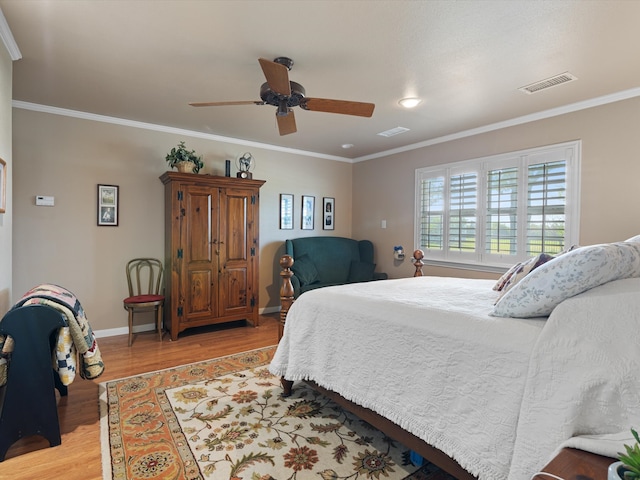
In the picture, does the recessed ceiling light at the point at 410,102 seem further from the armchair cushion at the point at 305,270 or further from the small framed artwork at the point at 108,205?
the small framed artwork at the point at 108,205

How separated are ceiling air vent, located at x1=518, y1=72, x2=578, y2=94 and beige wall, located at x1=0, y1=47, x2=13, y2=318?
3932 mm

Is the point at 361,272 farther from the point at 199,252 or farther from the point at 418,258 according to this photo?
the point at 199,252

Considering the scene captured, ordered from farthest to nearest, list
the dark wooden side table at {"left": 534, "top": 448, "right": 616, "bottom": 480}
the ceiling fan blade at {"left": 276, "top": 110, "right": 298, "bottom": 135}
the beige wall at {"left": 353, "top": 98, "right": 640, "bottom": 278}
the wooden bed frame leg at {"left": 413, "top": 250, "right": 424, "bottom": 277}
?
the wooden bed frame leg at {"left": 413, "top": 250, "right": 424, "bottom": 277} < the beige wall at {"left": 353, "top": 98, "right": 640, "bottom": 278} < the ceiling fan blade at {"left": 276, "top": 110, "right": 298, "bottom": 135} < the dark wooden side table at {"left": 534, "top": 448, "right": 616, "bottom": 480}

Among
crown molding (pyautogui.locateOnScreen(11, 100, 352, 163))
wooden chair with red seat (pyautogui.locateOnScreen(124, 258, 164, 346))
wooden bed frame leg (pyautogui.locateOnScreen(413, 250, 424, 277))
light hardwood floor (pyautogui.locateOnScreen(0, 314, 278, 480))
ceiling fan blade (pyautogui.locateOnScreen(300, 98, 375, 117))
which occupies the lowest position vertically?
light hardwood floor (pyautogui.locateOnScreen(0, 314, 278, 480))

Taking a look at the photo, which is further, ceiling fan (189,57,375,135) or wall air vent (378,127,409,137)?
wall air vent (378,127,409,137)

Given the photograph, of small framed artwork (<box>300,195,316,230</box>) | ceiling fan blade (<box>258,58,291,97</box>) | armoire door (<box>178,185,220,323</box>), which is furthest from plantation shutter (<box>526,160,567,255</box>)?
armoire door (<box>178,185,220,323</box>)

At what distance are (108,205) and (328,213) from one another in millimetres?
3181

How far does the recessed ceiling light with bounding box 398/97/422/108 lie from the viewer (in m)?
3.31

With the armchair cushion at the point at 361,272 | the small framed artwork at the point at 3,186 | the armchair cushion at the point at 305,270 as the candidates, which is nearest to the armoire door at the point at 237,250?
the armchair cushion at the point at 305,270

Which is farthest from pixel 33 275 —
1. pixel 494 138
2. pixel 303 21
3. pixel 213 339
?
pixel 494 138

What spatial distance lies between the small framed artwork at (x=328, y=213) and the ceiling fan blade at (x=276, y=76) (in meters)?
3.42

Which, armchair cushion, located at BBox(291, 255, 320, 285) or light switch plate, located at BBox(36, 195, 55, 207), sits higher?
light switch plate, located at BBox(36, 195, 55, 207)

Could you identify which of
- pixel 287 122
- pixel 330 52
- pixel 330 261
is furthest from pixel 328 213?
pixel 330 52

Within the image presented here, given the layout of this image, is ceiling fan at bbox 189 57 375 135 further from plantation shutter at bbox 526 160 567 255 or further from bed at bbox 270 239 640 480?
plantation shutter at bbox 526 160 567 255
